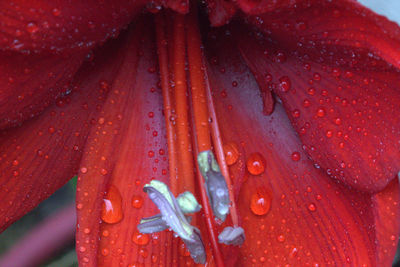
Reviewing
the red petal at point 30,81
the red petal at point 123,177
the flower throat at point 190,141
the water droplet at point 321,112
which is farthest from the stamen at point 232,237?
the red petal at point 30,81

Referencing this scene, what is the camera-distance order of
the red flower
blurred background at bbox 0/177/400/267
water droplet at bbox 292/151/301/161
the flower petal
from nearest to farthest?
1. the flower petal
2. the red flower
3. water droplet at bbox 292/151/301/161
4. blurred background at bbox 0/177/400/267

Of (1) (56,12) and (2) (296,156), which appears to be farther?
(2) (296,156)

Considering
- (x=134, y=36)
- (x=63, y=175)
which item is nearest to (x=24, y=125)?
(x=63, y=175)

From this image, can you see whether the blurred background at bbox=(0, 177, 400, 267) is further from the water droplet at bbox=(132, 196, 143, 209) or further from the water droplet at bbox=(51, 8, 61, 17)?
the water droplet at bbox=(51, 8, 61, 17)

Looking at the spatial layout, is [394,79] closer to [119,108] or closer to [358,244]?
[358,244]

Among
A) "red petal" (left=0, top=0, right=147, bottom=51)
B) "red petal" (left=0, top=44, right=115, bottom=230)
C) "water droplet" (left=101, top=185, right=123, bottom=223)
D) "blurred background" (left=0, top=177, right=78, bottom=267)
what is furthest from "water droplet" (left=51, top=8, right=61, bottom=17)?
"blurred background" (left=0, top=177, right=78, bottom=267)

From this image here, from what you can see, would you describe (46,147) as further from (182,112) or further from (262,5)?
(262,5)

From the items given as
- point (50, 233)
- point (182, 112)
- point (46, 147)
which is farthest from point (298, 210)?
point (50, 233)
